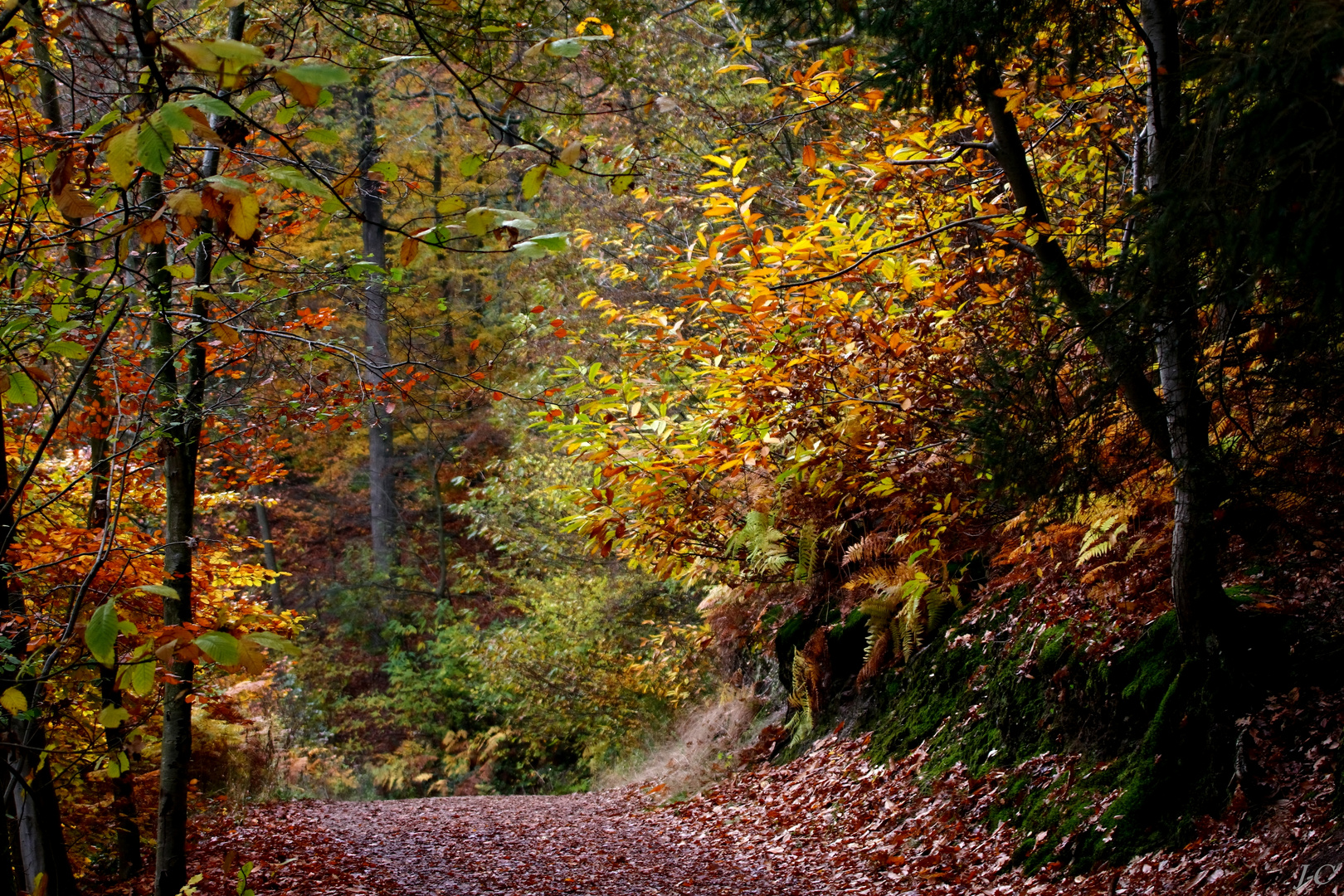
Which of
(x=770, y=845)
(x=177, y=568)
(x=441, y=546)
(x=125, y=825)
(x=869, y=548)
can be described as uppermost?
(x=441, y=546)

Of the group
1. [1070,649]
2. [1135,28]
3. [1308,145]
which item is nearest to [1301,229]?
[1308,145]

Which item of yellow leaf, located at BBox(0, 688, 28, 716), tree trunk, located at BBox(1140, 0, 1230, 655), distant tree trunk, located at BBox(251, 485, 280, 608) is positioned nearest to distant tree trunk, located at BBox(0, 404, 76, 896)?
yellow leaf, located at BBox(0, 688, 28, 716)

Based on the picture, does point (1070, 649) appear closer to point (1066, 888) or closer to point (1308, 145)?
point (1066, 888)

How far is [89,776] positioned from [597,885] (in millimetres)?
3872

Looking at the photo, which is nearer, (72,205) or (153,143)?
(153,143)

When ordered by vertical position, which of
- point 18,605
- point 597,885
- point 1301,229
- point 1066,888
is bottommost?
point 597,885

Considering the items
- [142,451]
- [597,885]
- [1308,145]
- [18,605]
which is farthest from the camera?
[597,885]

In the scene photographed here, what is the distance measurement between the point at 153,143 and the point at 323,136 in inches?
12.9

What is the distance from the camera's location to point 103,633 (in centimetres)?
176

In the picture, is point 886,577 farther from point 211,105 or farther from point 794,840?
point 211,105

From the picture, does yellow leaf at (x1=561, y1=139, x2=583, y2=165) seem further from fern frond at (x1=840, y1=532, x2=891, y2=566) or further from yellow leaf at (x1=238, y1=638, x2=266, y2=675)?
fern frond at (x1=840, y1=532, x2=891, y2=566)

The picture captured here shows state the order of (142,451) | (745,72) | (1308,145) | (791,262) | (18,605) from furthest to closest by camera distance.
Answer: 1. (745,72)
2. (142,451)
3. (791,262)
4. (18,605)
5. (1308,145)

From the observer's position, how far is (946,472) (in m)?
6.78

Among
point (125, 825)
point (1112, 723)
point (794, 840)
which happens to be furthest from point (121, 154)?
point (125, 825)
